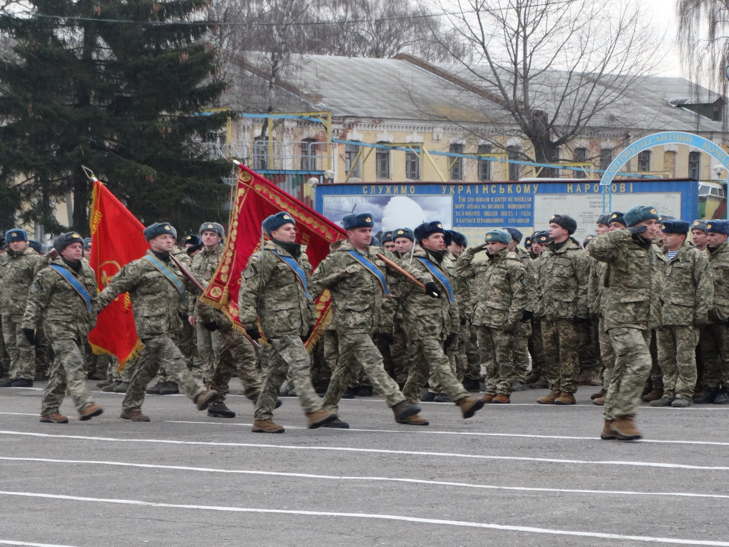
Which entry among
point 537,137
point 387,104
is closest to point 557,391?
point 537,137

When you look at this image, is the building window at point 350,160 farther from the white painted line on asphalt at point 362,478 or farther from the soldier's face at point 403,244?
the white painted line on asphalt at point 362,478

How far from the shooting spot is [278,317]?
34.7 ft

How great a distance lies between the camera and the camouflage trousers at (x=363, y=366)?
10.7 m

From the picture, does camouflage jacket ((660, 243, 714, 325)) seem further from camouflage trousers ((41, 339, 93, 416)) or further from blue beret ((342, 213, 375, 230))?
camouflage trousers ((41, 339, 93, 416))

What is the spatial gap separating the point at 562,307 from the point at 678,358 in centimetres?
135

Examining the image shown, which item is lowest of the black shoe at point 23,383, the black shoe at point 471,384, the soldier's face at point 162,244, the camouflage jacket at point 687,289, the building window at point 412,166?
the black shoe at point 23,383

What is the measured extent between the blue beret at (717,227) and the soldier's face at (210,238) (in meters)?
6.18

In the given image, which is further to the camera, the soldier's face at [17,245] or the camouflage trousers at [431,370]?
the soldier's face at [17,245]

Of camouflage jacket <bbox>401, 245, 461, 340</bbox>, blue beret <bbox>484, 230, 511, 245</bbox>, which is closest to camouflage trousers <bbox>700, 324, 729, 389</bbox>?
blue beret <bbox>484, 230, 511, 245</bbox>

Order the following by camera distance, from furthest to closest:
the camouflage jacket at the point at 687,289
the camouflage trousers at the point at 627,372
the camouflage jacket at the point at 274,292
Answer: the camouflage jacket at the point at 687,289
the camouflage jacket at the point at 274,292
the camouflage trousers at the point at 627,372

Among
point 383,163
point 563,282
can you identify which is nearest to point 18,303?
point 563,282

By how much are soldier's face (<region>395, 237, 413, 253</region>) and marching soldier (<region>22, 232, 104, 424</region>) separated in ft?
10.6

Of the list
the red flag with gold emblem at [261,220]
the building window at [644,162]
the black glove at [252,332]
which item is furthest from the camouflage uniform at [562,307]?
the building window at [644,162]

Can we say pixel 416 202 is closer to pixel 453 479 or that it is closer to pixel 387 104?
pixel 453 479
